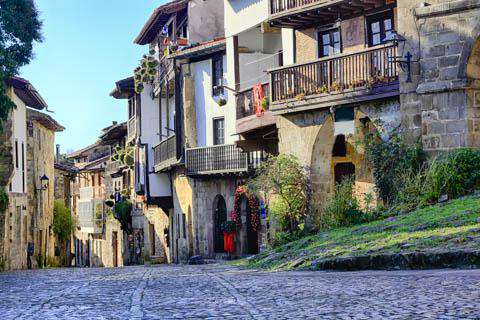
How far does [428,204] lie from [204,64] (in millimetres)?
19217

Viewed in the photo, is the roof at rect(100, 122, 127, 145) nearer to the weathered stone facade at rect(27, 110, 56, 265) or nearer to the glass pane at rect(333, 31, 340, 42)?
the weathered stone facade at rect(27, 110, 56, 265)

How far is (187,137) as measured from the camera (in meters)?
39.6

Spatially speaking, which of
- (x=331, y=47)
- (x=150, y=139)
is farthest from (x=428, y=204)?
(x=150, y=139)

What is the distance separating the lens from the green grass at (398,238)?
15.8m

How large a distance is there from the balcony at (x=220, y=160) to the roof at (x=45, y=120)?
49.6 feet

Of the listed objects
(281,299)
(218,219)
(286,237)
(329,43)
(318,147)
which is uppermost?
(329,43)

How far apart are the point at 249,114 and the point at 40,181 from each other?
24.0 metres

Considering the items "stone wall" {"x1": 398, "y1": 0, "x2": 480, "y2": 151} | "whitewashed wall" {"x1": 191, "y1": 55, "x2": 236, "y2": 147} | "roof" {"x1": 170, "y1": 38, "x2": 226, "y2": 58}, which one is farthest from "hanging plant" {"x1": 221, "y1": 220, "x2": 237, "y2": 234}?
"stone wall" {"x1": 398, "y1": 0, "x2": 480, "y2": 151}

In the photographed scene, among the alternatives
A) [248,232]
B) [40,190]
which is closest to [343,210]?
[248,232]

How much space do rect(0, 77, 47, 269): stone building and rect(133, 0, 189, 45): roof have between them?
6.22 meters

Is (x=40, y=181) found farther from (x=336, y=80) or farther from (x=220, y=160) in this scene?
(x=336, y=80)

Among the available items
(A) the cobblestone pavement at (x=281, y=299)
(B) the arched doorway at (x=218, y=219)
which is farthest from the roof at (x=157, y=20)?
(A) the cobblestone pavement at (x=281, y=299)

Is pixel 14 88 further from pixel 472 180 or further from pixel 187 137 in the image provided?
Answer: pixel 472 180

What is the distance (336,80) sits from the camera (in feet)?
83.9
